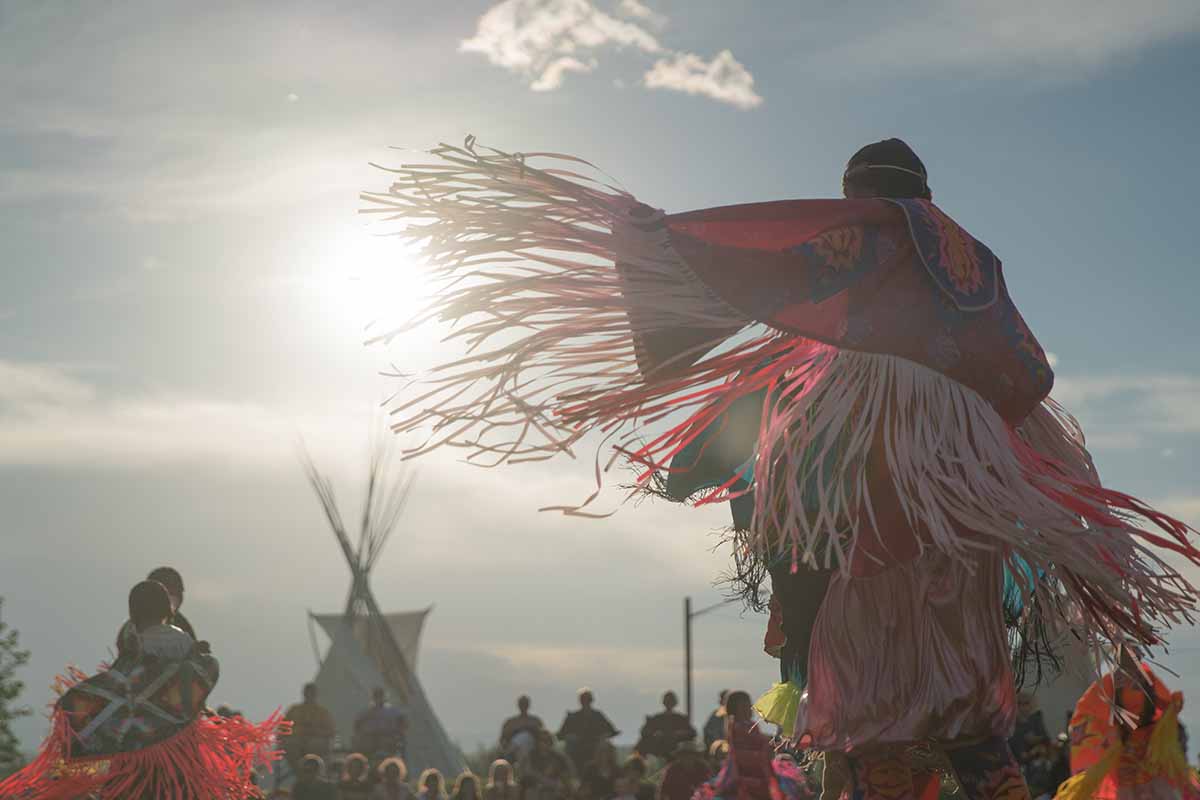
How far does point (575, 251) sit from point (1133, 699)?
3.04 m

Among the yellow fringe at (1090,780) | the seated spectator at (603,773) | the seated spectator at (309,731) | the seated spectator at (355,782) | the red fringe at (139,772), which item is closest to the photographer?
the yellow fringe at (1090,780)

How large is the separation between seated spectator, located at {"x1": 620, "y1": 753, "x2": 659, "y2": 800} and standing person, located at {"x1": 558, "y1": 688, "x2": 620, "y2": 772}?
2.18 metres

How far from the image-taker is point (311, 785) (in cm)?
1079

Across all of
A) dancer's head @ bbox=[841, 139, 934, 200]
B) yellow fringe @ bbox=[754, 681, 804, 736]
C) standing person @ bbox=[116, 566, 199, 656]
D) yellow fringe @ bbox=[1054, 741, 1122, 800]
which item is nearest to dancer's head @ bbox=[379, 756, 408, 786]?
standing person @ bbox=[116, 566, 199, 656]

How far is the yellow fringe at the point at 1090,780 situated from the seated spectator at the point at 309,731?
9190 mm

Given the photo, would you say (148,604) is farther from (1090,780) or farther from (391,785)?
(391,785)

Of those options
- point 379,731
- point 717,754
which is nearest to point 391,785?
point 379,731

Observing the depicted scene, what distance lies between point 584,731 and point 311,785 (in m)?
3.36

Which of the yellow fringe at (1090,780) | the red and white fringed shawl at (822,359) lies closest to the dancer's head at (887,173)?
the red and white fringed shawl at (822,359)

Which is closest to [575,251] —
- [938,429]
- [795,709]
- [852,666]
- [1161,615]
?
[938,429]

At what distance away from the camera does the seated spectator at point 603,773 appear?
11.9 meters

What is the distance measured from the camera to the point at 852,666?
127 inches

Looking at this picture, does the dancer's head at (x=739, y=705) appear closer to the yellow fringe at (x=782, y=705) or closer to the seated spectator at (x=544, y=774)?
the yellow fringe at (x=782, y=705)

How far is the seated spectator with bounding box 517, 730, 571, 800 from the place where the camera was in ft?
43.0
